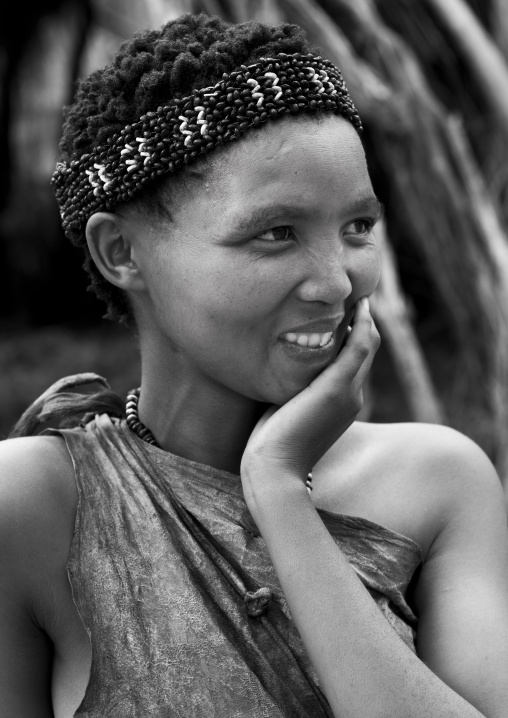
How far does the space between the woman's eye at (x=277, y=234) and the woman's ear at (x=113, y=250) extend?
0.33 meters

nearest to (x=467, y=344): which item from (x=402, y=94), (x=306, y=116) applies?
(x=402, y=94)

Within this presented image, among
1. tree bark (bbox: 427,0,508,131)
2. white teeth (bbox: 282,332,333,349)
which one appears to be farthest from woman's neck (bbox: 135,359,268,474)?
tree bark (bbox: 427,0,508,131)

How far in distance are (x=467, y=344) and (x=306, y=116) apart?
11.8 feet

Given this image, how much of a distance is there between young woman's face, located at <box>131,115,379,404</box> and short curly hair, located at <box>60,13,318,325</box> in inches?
4.3

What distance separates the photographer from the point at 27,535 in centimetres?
196

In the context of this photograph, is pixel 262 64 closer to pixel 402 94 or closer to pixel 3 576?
pixel 3 576

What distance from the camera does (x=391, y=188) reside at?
6.37 metres

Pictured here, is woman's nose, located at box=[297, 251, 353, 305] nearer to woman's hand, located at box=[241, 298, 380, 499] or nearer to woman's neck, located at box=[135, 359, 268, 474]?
woman's hand, located at box=[241, 298, 380, 499]

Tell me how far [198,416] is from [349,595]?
0.57m

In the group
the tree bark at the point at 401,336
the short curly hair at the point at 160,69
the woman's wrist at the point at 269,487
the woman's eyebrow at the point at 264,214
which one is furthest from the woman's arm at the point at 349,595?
the tree bark at the point at 401,336

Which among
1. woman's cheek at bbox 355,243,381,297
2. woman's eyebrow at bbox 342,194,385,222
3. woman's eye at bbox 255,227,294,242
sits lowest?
woman's cheek at bbox 355,243,381,297

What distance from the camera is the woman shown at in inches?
73.3

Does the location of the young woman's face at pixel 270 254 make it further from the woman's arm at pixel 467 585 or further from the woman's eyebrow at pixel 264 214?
the woman's arm at pixel 467 585

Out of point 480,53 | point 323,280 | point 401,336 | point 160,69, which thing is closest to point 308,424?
point 323,280
